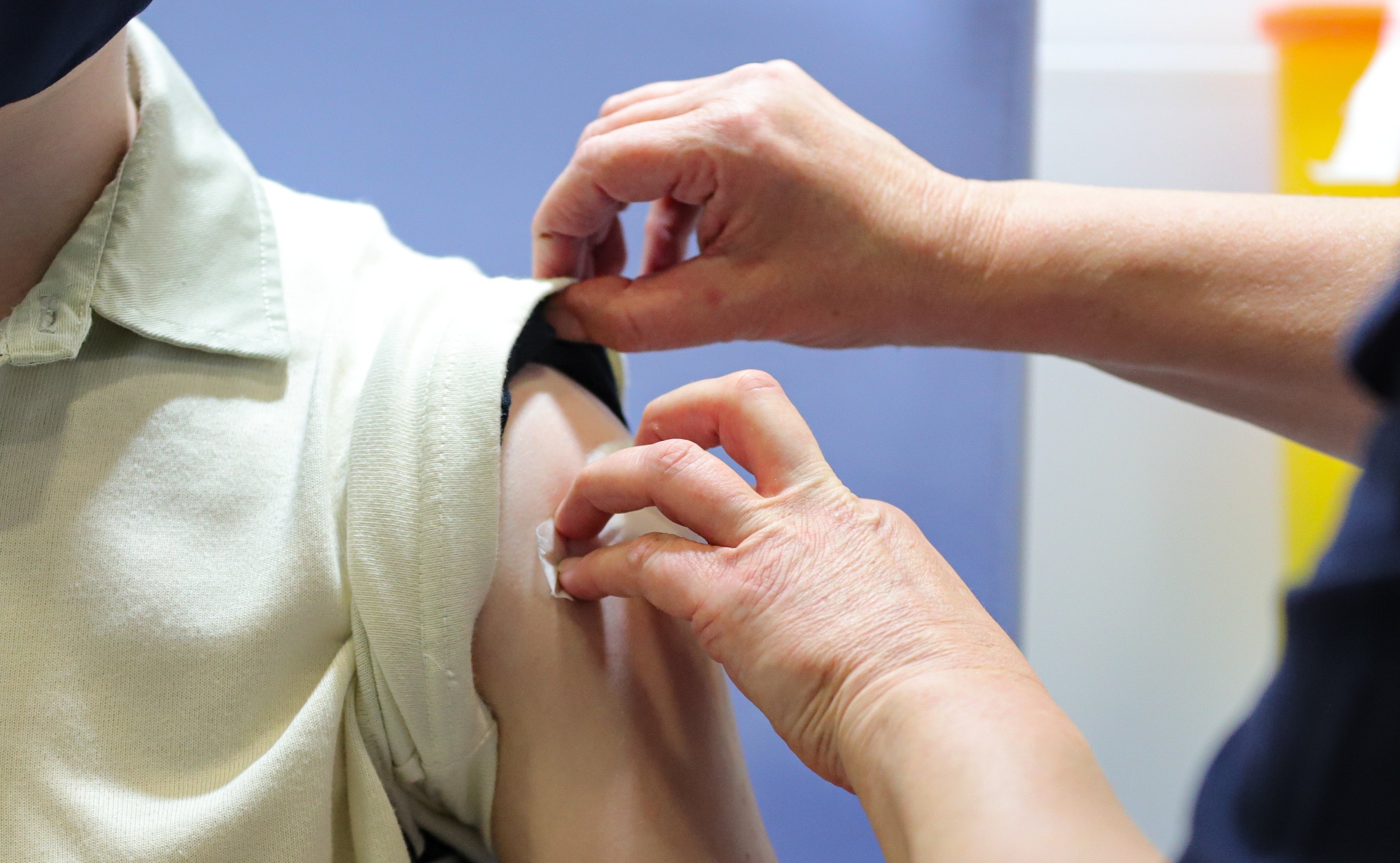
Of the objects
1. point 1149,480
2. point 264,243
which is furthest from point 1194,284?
point 1149,480

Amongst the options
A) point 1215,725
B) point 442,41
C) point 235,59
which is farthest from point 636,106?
point 1215,725

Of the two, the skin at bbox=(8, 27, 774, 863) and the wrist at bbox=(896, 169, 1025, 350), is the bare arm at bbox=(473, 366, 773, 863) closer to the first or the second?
the skin at bbox=(8, 27, 774, 863)

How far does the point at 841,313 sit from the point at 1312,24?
1066 mm

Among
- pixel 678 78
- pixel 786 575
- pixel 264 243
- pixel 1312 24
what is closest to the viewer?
pixel 786 575

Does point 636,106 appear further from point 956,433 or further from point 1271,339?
point 956,433

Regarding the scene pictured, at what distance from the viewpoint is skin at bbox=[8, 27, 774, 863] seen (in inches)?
22.4

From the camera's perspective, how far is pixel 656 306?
27.8 inches

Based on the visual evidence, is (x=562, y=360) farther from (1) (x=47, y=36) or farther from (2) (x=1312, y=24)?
(2) (x=1312, y=24)

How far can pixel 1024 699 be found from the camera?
456mm

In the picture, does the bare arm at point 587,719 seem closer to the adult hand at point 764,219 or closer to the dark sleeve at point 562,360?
the dark sleeve at point 562,360

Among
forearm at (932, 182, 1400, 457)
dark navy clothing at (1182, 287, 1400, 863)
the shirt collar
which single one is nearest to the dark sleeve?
the shirt collar

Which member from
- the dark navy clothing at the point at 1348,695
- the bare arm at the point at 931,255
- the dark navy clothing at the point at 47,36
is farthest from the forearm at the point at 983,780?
the dark navy clothing at the point at 47,36

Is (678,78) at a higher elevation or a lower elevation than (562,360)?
higher

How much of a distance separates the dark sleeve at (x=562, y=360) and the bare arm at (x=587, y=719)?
1.2 inches
